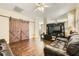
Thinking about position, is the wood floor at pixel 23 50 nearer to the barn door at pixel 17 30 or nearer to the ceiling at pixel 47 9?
the barn door at pixel 17 30

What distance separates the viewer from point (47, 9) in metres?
2.37

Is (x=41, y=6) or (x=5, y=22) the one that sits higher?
(x=41, y=6)

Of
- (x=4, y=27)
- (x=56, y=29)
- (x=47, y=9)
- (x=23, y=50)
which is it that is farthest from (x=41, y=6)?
(x=23, y=50)

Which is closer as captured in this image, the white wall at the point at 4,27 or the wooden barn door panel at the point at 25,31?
the white wall at the point at 4,27

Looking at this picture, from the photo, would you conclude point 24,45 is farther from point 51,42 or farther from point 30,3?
point 30,3

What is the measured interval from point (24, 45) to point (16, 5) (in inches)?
31.3

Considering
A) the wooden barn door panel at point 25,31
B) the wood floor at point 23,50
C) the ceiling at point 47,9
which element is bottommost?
the wood floor at point 23,50

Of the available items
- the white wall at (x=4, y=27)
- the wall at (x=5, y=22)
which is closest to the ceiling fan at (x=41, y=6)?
the wall at (x=5, y=22)

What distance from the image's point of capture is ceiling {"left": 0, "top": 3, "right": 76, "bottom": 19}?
2.31 meters

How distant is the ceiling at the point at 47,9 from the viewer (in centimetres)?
231

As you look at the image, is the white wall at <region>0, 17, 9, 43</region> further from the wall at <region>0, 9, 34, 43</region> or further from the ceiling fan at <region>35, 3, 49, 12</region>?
the ceiling fan at <region>35, 3, 49, 12</region>

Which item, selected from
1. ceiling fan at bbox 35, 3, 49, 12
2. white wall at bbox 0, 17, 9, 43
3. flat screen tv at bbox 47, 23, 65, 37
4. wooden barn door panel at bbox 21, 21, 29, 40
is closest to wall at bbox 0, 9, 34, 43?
white wall at bbox 0, 17, 9, 43

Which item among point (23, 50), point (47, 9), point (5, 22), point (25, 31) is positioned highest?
point (47, 9)

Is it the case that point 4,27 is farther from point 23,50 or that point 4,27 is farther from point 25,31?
point 23,50
